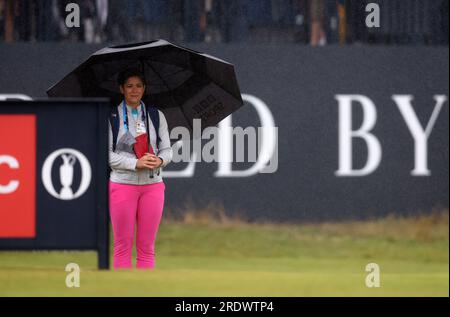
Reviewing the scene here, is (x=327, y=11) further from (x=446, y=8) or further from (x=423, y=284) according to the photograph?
(x=423, y=284)

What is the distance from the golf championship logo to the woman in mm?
152

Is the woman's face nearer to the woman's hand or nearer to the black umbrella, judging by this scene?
the woman's hand

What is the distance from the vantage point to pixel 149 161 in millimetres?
5699

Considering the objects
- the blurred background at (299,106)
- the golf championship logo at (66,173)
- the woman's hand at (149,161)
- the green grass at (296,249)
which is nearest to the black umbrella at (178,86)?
the golf championship logo at (66,173)

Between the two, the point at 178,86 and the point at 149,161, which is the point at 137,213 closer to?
the point at 149,161

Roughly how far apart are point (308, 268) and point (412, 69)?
269 cm

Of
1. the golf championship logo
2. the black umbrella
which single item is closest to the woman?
the golf championship logo

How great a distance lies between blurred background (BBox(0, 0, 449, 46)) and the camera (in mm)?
11086

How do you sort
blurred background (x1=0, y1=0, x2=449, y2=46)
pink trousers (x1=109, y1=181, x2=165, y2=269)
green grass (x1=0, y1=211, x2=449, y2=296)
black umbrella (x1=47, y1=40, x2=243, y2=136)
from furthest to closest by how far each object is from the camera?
blurred background (x1=0, y1=0, x2=449, y2=46) < green grass (x1=0, y1=211, x2=449, y2=296) < black umbrella (x1=47, y1=40, x2=243, y2=136) < pink trousers (x1=109, y1=181, x2=165, y2=269)

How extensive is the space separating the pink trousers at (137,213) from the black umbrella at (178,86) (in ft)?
2.81

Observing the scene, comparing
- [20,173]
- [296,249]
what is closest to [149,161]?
[20,173]

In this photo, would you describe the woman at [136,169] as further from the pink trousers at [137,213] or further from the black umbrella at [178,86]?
the black umbrella at [178,86]

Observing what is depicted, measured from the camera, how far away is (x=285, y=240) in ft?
37.7

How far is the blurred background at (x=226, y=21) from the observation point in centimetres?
1109
